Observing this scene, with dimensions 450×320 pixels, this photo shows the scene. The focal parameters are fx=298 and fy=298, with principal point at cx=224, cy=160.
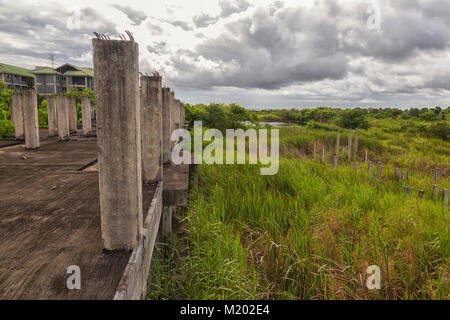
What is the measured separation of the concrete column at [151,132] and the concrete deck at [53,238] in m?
0.25

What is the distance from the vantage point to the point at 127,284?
6.19ft

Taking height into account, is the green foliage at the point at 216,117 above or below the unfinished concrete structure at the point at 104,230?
above

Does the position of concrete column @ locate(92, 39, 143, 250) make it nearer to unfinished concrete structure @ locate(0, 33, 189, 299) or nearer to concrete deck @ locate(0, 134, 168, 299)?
unfinished concrete structure @ locate(0, 33, 189, 299)

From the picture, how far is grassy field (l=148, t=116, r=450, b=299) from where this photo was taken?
137 inches

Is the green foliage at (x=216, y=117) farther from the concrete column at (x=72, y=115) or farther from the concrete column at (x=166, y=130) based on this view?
the concrete column at (x=166, y=130)

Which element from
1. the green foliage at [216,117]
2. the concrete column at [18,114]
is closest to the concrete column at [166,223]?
the concrete column at [18,114]

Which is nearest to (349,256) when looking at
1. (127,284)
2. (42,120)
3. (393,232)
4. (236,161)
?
(393,232)

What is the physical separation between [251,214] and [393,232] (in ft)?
7.43

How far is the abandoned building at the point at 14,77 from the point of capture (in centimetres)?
5088

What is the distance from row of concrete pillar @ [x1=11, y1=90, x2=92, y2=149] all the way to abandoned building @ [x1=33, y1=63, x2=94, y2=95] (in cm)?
4455

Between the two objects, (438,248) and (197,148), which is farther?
(197,148)

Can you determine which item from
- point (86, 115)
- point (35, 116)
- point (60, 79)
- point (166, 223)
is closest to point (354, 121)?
point (86, 115)

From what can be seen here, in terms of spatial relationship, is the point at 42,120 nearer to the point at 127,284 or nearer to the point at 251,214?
the point at 251,214

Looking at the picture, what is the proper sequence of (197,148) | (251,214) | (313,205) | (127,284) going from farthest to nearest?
(197,148) < (313,205) < (251,214) < (127,284)
